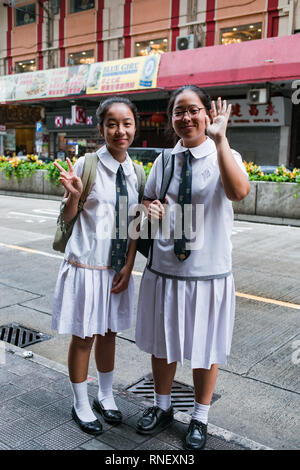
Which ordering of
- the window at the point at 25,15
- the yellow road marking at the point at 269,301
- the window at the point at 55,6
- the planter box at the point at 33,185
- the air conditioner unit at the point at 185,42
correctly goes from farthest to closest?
the window at the point at 25,15, the window at the point at 55,6, the air conditioner unit at the point at 185,42, the planter box at the point at 33,185, the yellow road marking at the point at 269,301

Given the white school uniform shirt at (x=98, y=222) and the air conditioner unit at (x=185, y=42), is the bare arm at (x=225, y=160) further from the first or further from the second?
the air conditioner unit at (x=185, y=42)

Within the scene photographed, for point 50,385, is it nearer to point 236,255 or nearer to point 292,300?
point 292,300

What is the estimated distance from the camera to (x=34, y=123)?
88.0 feet

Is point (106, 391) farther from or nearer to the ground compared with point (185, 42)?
Result: nearer to the ground

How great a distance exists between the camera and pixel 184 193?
2.42 meters

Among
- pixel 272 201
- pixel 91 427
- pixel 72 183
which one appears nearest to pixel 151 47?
pixel 272 201

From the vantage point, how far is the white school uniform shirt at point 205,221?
241 centimetres

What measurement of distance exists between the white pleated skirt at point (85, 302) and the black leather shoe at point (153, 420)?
1.76ft

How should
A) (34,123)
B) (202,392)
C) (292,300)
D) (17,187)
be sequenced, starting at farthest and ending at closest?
(34,123) < (17,187) < (292,300) < (202,392)

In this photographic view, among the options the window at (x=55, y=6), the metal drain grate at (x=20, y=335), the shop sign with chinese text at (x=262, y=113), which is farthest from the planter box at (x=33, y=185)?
the window at (x=55, y=6)

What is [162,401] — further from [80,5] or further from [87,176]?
[80,5]

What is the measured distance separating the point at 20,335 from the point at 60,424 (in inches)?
68.3

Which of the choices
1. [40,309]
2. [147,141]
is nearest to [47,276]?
[40,309]
